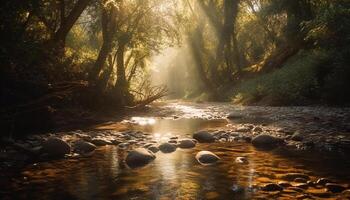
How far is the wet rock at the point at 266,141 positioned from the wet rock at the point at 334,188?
4.96 m

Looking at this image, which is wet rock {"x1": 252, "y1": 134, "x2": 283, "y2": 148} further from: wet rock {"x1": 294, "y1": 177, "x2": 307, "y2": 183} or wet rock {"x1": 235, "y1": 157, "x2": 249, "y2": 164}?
wet rock {"x1": 294, "y1": 177, "x2": 307, "y2": 183}

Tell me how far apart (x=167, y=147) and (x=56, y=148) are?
3547mm

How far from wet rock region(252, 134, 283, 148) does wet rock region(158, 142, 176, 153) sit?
2.77 meters

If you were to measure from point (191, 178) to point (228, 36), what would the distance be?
32311mm

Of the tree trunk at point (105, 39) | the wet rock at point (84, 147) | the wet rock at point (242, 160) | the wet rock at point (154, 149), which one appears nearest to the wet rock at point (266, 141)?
the wet rock at point (242, 160)

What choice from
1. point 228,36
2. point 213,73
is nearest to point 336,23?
→ point 228,36

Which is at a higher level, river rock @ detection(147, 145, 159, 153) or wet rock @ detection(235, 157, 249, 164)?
river rock @ detection(147, 145, 159, 153)

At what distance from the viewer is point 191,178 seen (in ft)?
30.5

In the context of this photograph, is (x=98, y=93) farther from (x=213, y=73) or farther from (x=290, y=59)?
(x=213, y=73)

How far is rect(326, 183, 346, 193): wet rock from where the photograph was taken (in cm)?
794

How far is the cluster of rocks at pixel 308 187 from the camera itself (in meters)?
7.84

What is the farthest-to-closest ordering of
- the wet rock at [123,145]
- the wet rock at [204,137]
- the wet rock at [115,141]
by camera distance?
the wet rock at [204,137]
the wet rock at [115,141]
the wet rock at [123,145]

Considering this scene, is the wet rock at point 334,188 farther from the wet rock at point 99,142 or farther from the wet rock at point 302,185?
the wet rock at point 99,142

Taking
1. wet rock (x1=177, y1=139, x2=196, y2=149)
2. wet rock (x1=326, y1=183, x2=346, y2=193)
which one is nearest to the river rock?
wet rock (x1=177, y1=139, x2=196, y2=149)
